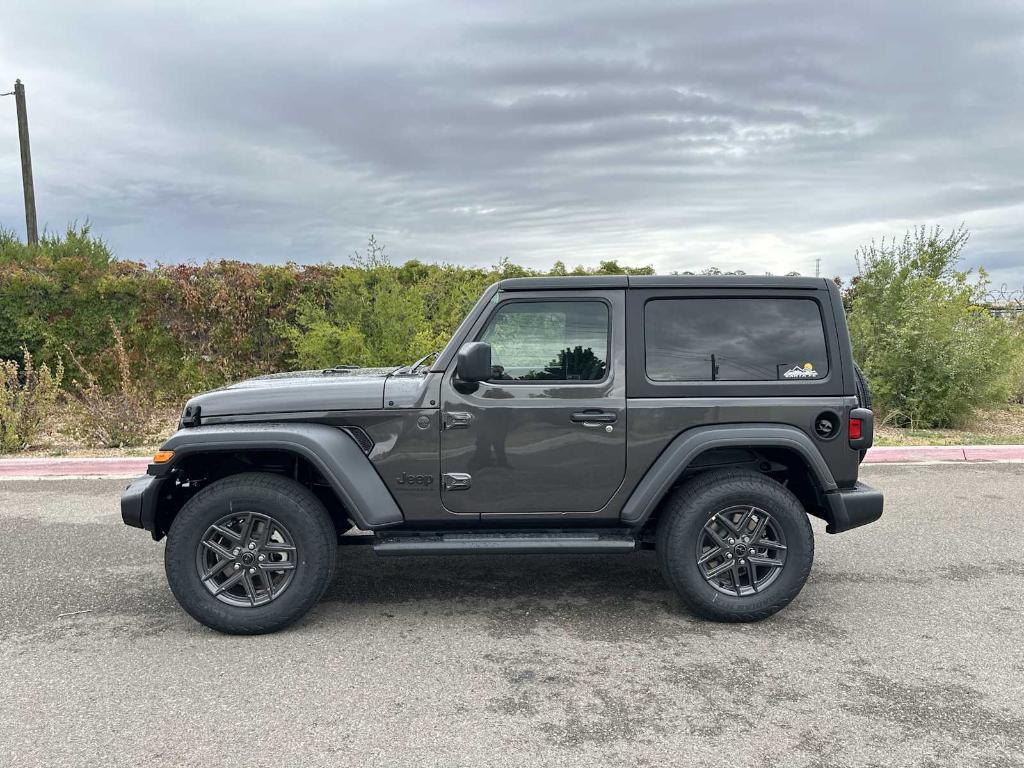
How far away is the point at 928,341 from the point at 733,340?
7369mm

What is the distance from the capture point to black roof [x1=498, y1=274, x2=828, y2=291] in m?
4.22

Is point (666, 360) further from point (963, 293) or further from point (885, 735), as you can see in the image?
point (963, 293)

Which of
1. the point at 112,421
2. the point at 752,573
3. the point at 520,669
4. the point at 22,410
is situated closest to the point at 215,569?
the point at 520,669

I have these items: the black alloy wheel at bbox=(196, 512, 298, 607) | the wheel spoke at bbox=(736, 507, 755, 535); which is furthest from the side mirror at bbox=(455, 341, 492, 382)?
the wheel spoke at bbox=(736, 507, 755, 535)

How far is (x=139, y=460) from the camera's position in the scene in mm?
8398

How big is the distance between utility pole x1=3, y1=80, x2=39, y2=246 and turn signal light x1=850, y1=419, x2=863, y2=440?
22.8 metres

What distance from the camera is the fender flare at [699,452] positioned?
13.2 ft

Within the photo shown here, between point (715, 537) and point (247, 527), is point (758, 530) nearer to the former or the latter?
point (715, 537)

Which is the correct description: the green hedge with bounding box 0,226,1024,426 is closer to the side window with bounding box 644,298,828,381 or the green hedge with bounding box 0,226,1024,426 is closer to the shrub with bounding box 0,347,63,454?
the shrub with bounding box 0,347,63,454

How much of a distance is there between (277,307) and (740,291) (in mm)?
8753

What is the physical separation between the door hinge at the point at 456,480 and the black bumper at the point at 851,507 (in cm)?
195

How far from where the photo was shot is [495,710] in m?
3.25

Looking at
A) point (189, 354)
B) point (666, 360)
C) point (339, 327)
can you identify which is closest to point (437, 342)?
point (339, 327)

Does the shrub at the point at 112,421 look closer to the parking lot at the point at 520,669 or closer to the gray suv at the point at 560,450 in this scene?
the parking lot at the point at 520,669
